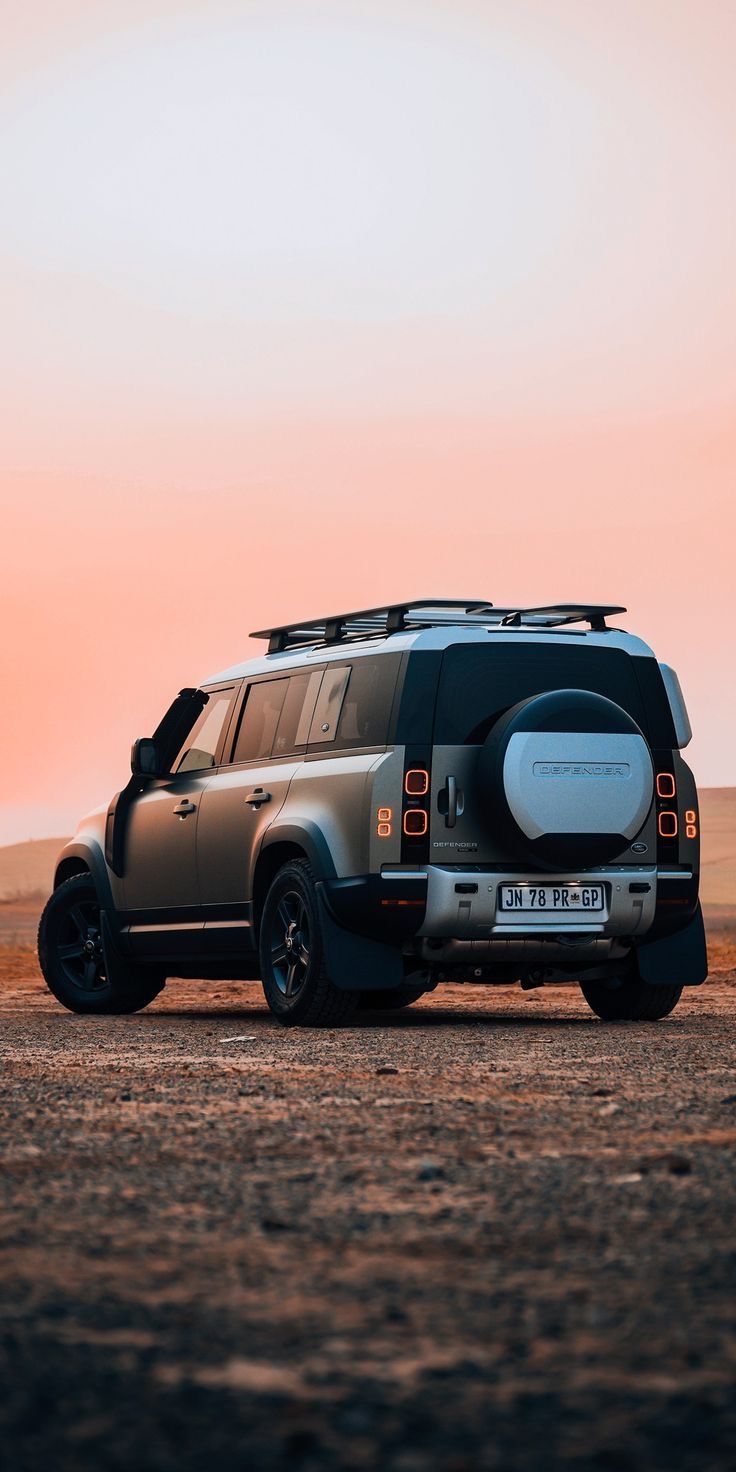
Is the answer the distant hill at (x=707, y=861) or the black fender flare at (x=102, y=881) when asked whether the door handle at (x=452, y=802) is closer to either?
the black fender flare at (x=102, y=881)

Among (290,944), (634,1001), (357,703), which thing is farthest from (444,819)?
(634,1001)

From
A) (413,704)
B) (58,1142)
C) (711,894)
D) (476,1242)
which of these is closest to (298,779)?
(413,704)

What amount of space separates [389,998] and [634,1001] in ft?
6.09

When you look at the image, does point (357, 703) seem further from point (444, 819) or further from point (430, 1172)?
point (430, 1172)

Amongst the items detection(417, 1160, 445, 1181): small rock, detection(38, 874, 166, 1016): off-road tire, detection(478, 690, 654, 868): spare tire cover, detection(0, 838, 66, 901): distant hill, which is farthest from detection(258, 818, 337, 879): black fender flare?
detection(0, 838, 66, 901): distant hill

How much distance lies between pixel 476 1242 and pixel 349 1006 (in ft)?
23.0

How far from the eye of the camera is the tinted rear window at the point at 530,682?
36.3 feet

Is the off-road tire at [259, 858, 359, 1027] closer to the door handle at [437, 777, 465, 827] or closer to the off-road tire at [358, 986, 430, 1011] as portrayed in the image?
the off-road tire at [358, 986, 430, 1011]

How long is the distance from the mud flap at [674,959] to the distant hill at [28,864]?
129ft

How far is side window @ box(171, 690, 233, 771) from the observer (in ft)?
42.8

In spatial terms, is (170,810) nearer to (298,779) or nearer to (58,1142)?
(298,779)

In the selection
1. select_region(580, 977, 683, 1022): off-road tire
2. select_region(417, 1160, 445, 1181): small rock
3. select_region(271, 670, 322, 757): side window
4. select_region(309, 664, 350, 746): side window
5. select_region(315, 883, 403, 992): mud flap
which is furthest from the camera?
select_region(580, 977, 683, 1022): off-road tire

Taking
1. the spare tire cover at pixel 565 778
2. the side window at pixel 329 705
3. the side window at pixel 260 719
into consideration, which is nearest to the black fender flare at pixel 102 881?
the side window at pixel 260 719

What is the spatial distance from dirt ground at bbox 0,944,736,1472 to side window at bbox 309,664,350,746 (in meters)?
3.75
